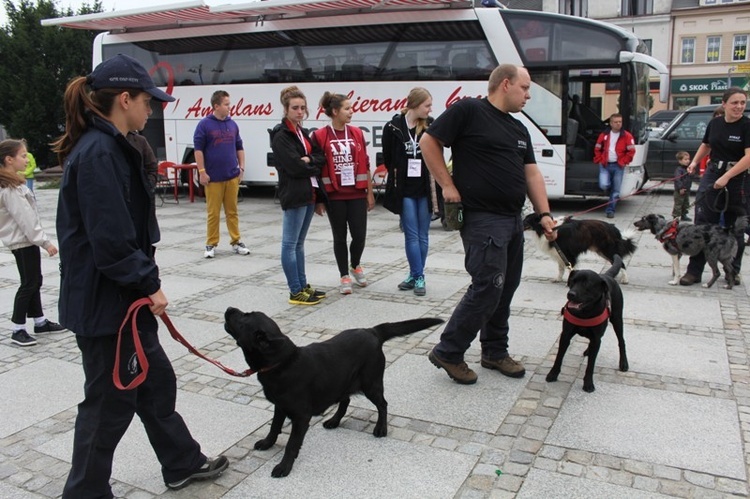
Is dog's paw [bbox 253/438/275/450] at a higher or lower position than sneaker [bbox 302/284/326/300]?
lower

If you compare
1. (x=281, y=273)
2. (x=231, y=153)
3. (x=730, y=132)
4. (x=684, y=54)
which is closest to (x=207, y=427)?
(x=281, y=273)

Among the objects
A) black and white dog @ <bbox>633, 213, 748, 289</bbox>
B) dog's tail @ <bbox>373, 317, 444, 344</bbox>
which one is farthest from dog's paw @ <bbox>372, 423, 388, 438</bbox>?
black and white dog @ <bbox>633, 213, 748, 289</bbox>

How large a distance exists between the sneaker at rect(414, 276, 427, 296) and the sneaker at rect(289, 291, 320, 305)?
1039 mm

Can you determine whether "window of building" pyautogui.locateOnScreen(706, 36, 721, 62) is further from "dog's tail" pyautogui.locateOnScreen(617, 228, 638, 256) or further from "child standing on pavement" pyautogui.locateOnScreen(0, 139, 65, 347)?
"child standing on pavement" pyautogui.locateOnScreen(0, 139, 65, 347)

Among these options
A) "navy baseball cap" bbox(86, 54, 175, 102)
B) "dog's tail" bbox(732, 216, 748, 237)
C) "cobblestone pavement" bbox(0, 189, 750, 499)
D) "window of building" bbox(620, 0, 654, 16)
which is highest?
"window of building" bbox(620, 0, 654, 16)

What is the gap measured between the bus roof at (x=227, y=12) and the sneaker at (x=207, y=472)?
10.1m

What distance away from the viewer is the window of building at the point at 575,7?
144 feet

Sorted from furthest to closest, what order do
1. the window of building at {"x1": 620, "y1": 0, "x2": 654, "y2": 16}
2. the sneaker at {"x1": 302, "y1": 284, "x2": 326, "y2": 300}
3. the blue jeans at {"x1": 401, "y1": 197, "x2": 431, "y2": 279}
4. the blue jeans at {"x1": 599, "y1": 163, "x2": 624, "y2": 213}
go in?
the window of building at {"x1": 620, "y1": 0, "x2": 654, "y2": 16}, the blue jeans at {"x1": 599, "y1": 163, "x2": 624, "y2": 213}, the blue jeans at {"x1": 401, "y1": 197, "x2": 431, "y2": 279}, the sneaker at {"x1": 302, "y1": 284, "x2": 326, "y2": 300}

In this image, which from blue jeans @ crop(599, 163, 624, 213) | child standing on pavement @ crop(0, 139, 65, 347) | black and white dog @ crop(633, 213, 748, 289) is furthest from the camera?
blue jeans @ crop(599, 163, 624, 213)

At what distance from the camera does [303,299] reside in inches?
238

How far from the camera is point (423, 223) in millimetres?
6281

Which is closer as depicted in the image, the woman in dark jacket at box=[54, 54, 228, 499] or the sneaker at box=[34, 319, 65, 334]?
the woman in dark jacket at box=[54, 54, 228, 499]

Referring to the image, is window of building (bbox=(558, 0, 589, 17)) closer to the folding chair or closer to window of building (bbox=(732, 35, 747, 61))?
window of building (bbox=(732, 35, 747, 61))

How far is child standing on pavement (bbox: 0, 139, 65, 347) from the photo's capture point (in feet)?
16.1
